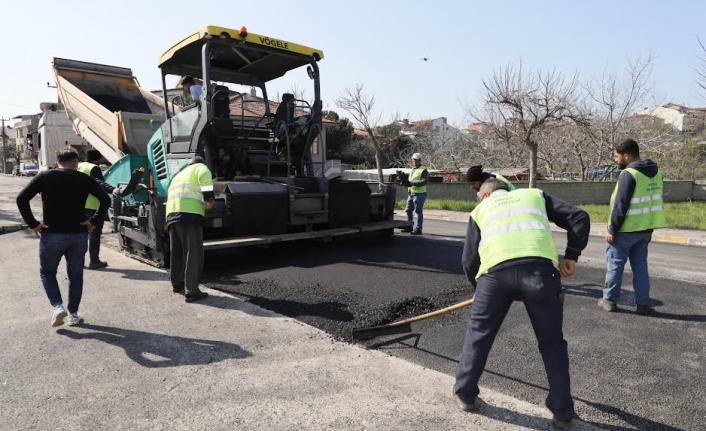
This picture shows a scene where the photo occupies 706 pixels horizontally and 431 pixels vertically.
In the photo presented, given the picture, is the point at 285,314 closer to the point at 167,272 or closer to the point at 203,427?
the point at 203,427

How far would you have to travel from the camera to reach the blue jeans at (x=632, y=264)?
440 centimetres

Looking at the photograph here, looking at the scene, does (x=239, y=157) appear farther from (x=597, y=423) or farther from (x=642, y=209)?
(x=597, y=423)

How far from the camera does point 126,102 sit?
10062mm

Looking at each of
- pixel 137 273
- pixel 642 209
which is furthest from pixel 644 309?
pixel 137 273

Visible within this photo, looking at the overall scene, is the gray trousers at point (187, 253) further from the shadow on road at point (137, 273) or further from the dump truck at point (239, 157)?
the shadow on road at point (137, 273)

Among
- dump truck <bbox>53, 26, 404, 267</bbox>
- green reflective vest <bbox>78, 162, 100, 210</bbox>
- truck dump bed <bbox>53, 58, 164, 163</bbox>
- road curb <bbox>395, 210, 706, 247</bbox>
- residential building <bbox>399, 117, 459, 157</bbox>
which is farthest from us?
residential building <bbox>399, 117, 459, 157</bbox>

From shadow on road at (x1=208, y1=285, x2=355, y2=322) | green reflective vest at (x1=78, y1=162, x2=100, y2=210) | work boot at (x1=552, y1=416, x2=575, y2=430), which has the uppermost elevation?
green reflective vest at (x1=78, y1=162, x2=100, y2=210)

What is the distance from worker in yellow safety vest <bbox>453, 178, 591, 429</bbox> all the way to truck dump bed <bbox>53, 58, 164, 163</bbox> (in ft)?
22.5

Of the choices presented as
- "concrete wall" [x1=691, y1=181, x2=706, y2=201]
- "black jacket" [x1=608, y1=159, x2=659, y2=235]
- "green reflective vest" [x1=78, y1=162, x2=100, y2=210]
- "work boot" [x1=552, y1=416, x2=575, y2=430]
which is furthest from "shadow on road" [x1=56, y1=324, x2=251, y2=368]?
"concrete wall" [x1=691, y1=181, x2=706, y2=201]

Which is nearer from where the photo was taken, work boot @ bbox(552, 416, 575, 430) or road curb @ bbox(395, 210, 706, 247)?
work boot @ bbox(552, 416, 575, 430)

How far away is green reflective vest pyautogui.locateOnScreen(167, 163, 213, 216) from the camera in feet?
16.0

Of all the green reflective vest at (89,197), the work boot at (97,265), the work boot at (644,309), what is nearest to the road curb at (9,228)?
the green reflective vest at (89,197)

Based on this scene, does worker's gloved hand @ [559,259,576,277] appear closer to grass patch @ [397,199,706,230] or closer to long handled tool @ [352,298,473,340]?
long handled tool @ [352,298,473,340]

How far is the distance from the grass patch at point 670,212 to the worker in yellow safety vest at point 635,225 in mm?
6939
